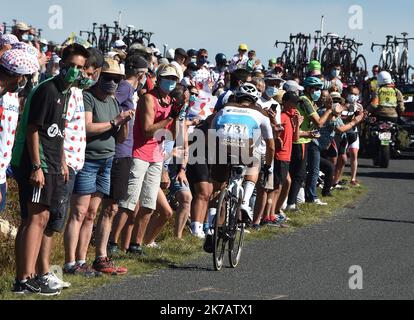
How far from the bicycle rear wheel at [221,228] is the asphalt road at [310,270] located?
13cm

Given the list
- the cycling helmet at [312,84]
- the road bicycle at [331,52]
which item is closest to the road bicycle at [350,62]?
the road bicycle at [331,52]

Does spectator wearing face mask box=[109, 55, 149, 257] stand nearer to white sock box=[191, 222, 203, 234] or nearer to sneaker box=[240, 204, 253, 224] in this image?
sneaker box=[240, 204, 253, 224]

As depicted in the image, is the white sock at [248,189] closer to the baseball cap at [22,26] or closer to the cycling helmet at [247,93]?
the cycling helmet at [247,93]

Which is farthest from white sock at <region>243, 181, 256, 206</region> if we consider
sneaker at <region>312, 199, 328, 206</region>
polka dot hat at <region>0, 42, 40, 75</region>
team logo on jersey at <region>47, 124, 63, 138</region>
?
sneaker at <region>312, 199, 328, 206</region>

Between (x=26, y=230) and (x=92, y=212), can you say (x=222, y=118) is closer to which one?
(x=92, y=212)

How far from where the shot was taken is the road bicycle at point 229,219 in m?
11.2

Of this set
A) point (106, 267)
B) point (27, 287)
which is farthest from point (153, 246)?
point (27, 287)

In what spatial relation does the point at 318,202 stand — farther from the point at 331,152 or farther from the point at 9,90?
the point at 9,90

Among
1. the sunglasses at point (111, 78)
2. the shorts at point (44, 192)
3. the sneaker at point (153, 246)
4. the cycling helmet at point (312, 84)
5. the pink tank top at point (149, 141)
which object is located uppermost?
the cycling helmet at point (312, 84)

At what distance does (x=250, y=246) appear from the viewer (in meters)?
13.3

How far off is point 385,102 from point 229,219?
1629cm

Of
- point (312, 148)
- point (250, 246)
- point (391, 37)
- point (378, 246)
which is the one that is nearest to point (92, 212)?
point (250, 246)

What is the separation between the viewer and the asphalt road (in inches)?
393

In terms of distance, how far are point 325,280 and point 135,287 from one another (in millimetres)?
1989
